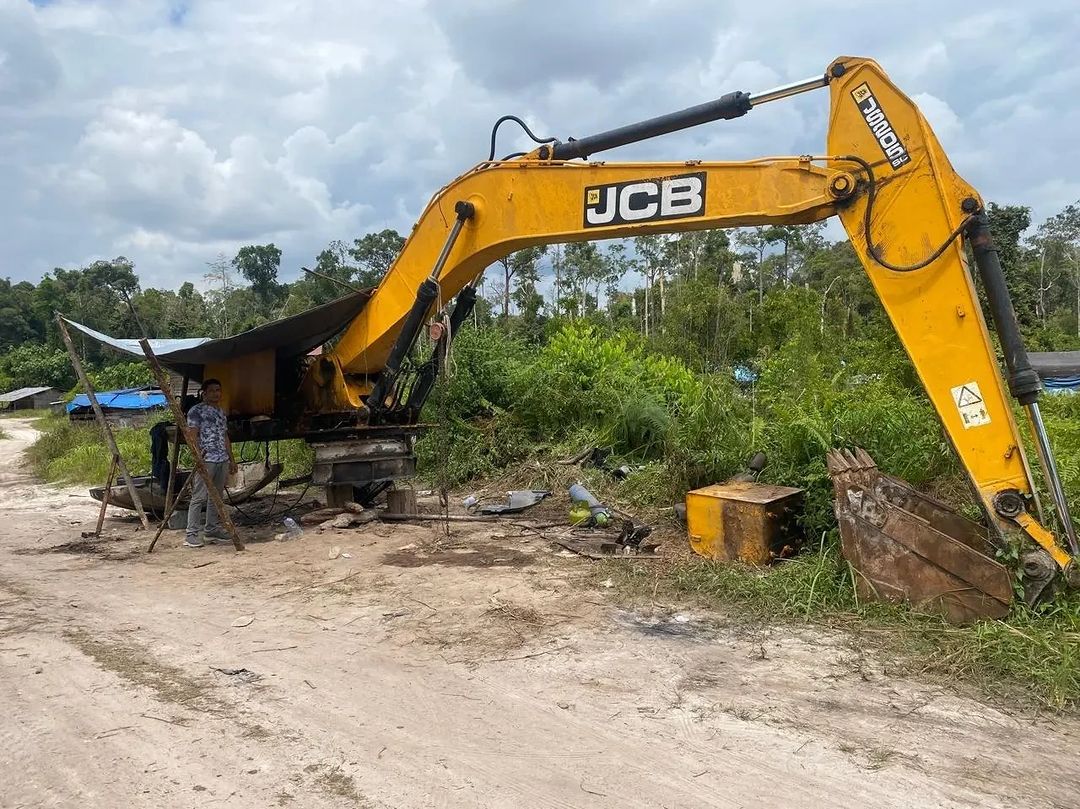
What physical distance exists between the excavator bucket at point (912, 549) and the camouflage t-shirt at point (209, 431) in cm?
575

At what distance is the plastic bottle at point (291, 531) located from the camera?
7.97m

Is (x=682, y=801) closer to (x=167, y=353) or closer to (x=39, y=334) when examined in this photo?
(x=167, y=353)

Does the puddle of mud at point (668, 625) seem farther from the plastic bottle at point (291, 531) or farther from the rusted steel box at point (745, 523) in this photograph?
the plastic bottle at point (291, 531)

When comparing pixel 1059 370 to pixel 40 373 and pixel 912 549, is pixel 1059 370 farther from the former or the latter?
pixel 40 373

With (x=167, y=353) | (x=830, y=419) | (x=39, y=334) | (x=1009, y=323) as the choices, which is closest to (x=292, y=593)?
(x=167, y=353)

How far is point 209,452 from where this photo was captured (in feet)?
25.7

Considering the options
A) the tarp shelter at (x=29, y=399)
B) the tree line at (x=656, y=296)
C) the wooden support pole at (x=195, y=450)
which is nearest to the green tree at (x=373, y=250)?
the tree line at (x=656, y=296)

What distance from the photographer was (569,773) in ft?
10.4

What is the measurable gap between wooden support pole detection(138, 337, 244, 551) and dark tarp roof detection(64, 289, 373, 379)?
343 millimetres

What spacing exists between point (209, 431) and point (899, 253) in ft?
20.8

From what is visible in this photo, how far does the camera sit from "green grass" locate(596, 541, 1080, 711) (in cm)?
390

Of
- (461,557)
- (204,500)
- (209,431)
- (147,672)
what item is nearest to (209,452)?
(209,431)

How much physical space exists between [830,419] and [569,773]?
178 inches

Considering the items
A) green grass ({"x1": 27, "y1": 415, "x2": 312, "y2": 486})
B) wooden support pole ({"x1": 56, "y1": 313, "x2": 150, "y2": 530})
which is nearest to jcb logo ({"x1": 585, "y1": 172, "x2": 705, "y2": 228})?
wooden support pole ({"x1": 56, "y1": 313, "x2": 150, "y2": 530})
